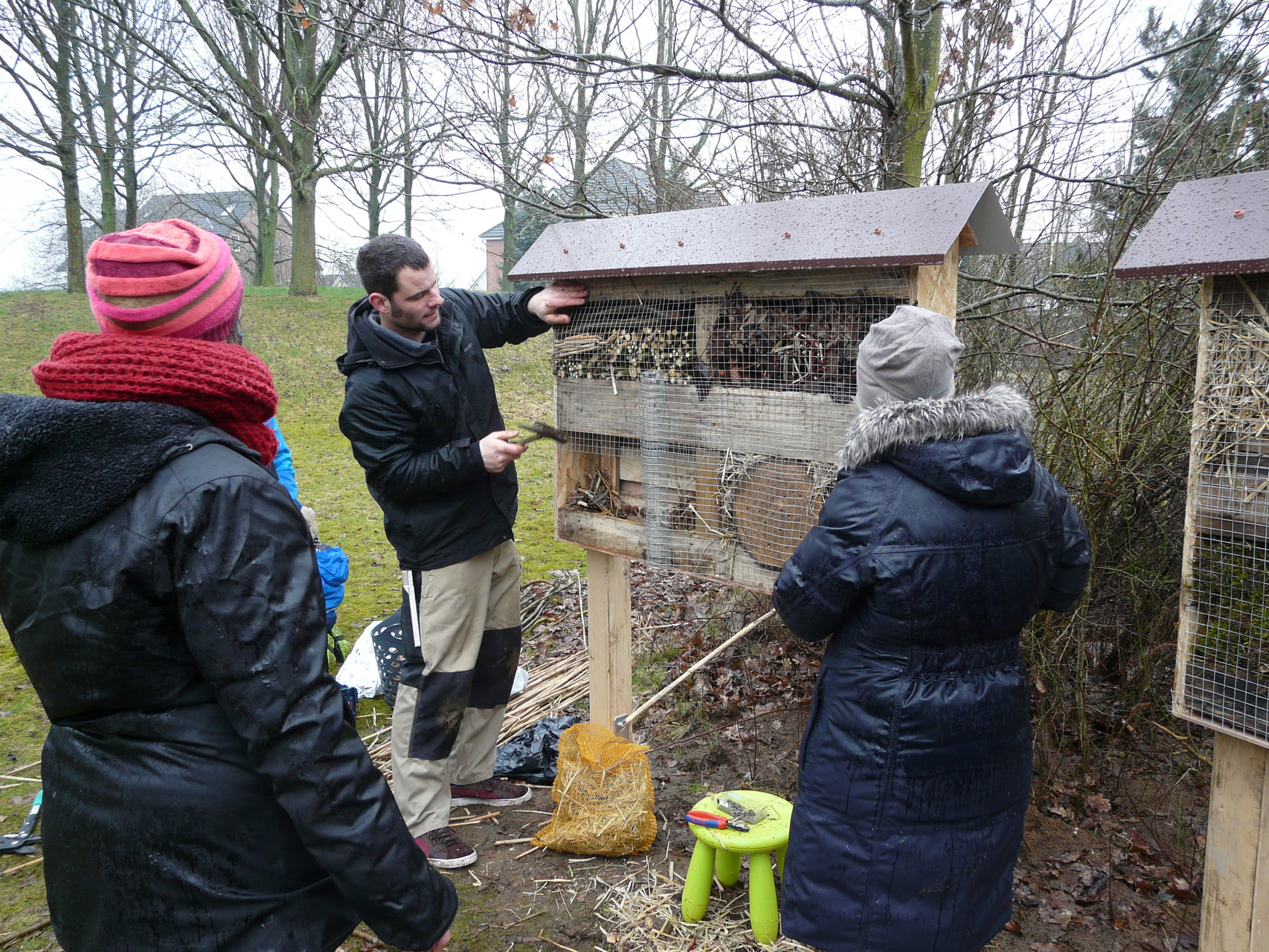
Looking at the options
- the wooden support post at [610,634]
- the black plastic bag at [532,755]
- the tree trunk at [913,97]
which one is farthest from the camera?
the tree trunk at [913,97]

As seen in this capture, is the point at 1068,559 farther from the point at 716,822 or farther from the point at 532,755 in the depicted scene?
the point at 532,755

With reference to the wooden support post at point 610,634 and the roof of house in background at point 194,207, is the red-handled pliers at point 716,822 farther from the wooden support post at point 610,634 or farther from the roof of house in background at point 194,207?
the roof of house in background at point 194,207

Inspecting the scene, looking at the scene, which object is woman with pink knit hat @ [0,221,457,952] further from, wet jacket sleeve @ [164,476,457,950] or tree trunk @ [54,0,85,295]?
tree trunk @ [54,0,85,295]

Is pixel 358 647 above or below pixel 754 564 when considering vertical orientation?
below

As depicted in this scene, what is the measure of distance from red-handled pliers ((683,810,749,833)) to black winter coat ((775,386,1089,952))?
2.30 feet

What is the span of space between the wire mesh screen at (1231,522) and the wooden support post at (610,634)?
212cm

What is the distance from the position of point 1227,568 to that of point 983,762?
841 millimetres

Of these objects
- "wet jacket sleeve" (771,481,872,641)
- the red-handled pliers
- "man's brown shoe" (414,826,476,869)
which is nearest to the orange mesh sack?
"man's brown shoe" (414,826,476,869)

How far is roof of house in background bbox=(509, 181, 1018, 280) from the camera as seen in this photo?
2.33 m

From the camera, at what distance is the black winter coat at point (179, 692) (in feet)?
4.46

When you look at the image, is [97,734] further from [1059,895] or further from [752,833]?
[1059,895]

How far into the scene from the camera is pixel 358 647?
4.80 m

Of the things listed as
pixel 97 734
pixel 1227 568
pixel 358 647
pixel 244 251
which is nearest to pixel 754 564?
pixel 1227 568

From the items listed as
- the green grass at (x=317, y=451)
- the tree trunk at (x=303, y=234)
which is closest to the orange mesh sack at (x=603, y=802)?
the green grass at (x=317, y=451)
